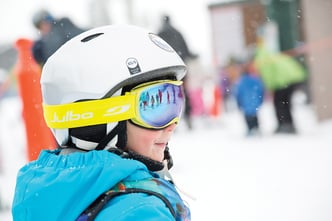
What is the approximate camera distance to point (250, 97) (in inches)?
283

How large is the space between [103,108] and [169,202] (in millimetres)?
300

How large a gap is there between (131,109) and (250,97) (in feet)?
20.1

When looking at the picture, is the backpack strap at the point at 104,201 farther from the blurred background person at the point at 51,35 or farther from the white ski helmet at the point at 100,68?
the blurred background person at the point at 51,35

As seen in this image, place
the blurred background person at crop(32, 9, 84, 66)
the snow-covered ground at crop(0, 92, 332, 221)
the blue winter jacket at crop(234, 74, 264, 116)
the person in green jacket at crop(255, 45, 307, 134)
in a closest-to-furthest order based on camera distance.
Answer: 1. the snow-covered ground at crop(0, 92, 332, 221)
2. the blurred background person at crop(32, 9, 84, 66)
3. the person in green jacket at crop(255, 45, 307, 134)
4. the blue winter jacket at crop(234, 74, 264, 116)

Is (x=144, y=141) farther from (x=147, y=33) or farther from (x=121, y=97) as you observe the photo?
(x=147, y=33)

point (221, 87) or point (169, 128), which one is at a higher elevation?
point (169, 128)

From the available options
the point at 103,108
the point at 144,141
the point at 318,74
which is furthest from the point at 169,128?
the point at 318,74

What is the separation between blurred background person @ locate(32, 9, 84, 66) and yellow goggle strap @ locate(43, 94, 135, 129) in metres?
2.48

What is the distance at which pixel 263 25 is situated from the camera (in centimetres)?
994

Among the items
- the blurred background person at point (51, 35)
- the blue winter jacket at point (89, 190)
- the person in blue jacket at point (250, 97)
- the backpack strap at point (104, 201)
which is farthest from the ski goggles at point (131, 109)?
the person in blue jacket at point (250, 97)

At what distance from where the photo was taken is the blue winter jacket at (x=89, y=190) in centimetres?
103

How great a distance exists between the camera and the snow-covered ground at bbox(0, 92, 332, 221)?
276 cm

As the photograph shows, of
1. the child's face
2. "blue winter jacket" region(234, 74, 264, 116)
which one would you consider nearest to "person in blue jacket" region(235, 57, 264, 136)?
"blue winter jacket" region(234, 74, 264, 116)

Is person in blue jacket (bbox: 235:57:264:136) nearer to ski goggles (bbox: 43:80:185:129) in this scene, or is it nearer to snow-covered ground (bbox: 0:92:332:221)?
snow-covered ground (bbox: 0:92:332:221)
